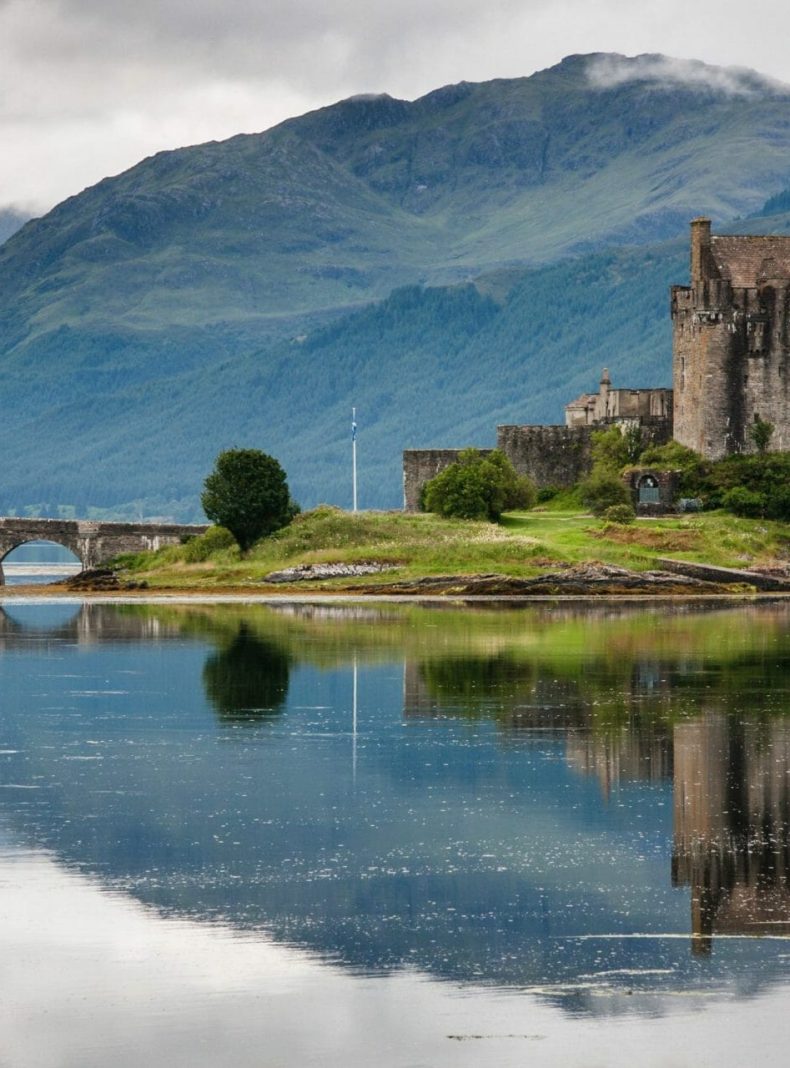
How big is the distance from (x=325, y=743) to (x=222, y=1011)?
1871 centimetres

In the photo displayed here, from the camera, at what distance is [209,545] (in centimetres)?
9862

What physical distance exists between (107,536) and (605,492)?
27543mm

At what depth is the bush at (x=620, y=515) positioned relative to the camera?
9156cm

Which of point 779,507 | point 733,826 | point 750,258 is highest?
point 750,258

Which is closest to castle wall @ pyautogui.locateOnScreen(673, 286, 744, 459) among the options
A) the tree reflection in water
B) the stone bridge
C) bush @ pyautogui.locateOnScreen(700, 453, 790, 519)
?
bush @ pyautogui.locateOnScreen(700, 453, 790, 519)

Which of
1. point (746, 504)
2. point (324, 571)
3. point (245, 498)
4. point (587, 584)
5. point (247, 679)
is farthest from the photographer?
point (245, 498)

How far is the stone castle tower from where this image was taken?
98000 millimetres

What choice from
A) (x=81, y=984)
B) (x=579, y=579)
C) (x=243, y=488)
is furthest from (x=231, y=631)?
(x=81, y=984)

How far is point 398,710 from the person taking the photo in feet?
156

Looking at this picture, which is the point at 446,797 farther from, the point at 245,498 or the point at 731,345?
the point at 731,345

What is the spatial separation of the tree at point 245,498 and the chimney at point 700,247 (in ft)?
65.8

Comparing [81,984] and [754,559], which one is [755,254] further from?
[81,984]

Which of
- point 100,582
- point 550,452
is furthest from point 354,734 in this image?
point 550,452

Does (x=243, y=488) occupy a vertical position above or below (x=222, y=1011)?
above
